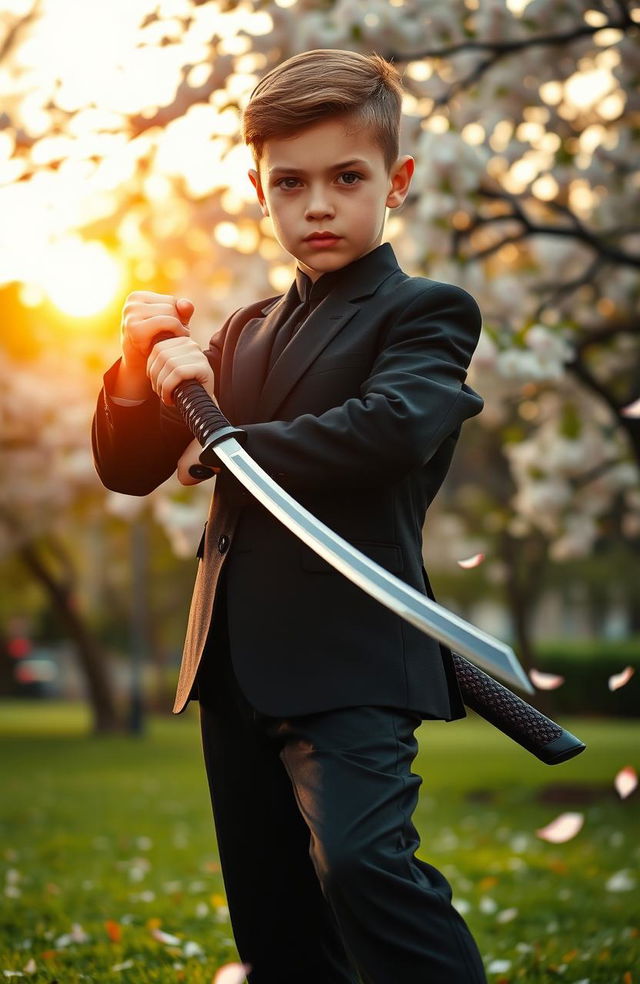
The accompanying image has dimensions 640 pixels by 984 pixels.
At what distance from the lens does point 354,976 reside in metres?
2.76

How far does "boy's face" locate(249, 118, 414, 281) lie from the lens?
243 cm

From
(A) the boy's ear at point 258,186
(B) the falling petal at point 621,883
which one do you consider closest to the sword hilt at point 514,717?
(A) the boy's ear at point 258,186

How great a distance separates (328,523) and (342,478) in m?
0.11

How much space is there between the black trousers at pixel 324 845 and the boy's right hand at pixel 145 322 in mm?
507

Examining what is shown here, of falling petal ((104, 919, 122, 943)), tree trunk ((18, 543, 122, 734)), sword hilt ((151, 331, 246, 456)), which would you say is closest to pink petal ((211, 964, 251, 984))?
sword hilt ((151, 331, 246, 456))

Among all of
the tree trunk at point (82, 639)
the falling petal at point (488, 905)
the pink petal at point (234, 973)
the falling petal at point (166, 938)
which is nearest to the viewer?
the pink petal at point (234, 973)

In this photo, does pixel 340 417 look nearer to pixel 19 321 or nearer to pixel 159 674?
pixel 19 321

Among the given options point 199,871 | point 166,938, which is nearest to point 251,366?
point 166,938

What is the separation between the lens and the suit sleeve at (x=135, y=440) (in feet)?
8.71

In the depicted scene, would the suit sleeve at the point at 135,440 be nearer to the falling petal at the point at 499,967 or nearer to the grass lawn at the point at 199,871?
the grass lawn at the point at 199,871

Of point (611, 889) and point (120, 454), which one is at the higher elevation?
point (120, 454)

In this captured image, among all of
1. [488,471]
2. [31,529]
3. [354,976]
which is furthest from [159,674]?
[354,976]

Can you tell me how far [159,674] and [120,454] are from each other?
Answer: 115 ft

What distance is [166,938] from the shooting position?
4711 mm
